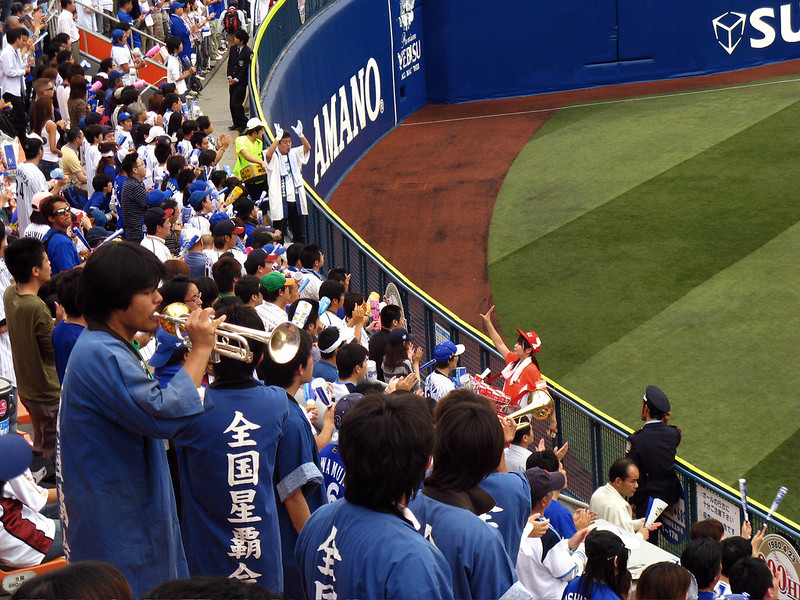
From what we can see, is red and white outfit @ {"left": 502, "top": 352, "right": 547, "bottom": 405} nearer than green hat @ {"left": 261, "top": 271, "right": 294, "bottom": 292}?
No

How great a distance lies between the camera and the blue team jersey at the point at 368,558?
2779 millimetres

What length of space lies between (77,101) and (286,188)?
2.66 metres

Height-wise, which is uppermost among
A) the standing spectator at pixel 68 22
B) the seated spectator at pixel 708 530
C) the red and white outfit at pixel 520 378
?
the standing spectator at pixel 68 22

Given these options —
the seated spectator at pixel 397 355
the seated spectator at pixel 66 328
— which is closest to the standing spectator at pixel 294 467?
the seated spectator at pixel 66 328

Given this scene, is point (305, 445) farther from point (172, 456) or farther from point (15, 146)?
point (15, 146)

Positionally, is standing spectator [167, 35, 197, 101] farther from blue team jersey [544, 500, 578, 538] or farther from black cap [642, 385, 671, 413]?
blue team jersey [544, 500, 578, 538]

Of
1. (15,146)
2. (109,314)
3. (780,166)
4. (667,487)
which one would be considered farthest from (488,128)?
(109,314)

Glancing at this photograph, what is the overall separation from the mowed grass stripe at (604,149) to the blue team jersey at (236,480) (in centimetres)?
1231

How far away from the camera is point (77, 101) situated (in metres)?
12.4

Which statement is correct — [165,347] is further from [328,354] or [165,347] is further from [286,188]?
[286,188]

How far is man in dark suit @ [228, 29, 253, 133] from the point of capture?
15.9 metres

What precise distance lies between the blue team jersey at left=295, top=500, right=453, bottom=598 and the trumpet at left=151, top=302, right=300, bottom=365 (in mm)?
827

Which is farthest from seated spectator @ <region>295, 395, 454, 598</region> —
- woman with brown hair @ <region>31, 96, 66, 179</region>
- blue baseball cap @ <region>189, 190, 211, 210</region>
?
woman with brown hair @ <region>31, 96, 66, 179</region>

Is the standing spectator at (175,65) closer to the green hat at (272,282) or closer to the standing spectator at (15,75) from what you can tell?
the standing spectator at (15,75)
